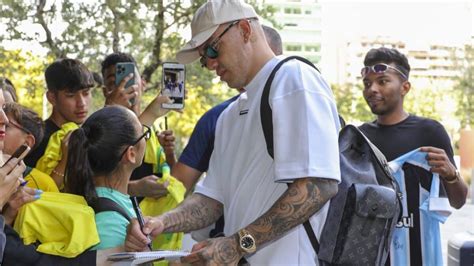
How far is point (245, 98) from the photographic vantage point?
2.52 meters

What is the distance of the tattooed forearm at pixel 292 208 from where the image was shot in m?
2.18

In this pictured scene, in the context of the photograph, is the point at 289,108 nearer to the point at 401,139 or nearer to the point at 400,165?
the point at 400,165

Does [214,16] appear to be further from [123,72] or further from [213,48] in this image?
[123,72]

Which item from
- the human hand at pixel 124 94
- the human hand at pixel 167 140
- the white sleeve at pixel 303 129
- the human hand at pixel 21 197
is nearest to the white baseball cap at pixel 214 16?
the white sleeve at pixel 303 129

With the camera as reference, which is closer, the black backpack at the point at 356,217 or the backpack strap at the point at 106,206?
the black backpack at the point at 356,217

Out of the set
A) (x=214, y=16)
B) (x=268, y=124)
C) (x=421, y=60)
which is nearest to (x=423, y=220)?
(x=268, y=124)

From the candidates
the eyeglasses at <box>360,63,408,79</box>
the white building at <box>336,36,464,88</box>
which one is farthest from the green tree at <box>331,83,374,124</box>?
the eyeglasses at <box>360,63,408,79</box>

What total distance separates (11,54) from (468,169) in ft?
25.6

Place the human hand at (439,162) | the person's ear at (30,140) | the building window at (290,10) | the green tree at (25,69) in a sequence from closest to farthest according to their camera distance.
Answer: the person's ear at (30,140), the human hand at (439,162), the green tree at (25,69), the building window at (290,10)

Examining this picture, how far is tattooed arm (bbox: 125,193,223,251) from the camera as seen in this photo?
250 cm

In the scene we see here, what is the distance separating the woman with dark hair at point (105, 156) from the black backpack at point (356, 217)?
2.55ft

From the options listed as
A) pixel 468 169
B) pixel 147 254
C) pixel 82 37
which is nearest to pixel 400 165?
pixel 147 254

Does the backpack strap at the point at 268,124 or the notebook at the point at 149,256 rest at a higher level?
the backpack strap at the point at 268,124

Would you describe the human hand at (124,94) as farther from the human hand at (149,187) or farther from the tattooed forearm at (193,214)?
the tattooed forearm at (193,214)
